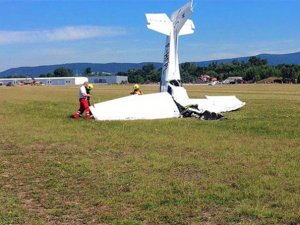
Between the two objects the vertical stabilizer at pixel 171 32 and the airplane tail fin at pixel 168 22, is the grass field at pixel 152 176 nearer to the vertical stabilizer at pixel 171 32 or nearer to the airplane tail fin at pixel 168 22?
the vertical stabilizer at pixel 171 32

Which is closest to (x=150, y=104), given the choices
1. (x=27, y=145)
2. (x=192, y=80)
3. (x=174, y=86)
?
(x=174, y=86)

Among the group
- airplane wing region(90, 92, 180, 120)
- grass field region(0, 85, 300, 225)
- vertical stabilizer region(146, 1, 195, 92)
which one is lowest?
grass field region(0, 85, 300, 225)

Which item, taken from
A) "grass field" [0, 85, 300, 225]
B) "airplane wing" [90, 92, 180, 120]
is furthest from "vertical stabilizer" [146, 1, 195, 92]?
"grass field" [0, 85, 300, 225]

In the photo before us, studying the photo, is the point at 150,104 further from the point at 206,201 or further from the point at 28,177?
the point at 206,201

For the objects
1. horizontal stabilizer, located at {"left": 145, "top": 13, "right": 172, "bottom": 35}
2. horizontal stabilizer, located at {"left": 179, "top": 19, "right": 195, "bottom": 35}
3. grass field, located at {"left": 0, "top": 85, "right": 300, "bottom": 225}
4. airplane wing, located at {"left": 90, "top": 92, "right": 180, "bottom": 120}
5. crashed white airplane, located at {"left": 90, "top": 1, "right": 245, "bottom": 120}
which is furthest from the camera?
horizontal stabilizer, located at {"left": 179, "top": 19, "right": 195, "bottom": 35}

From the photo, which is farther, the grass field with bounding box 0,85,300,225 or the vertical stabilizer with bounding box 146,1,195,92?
the vertical stabilizer with bounding box 146,1,195,92

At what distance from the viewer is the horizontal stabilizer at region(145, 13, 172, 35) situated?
73.3 feet

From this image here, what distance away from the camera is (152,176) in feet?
25.5

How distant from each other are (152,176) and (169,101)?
11.5m

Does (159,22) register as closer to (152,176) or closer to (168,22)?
(168,22)

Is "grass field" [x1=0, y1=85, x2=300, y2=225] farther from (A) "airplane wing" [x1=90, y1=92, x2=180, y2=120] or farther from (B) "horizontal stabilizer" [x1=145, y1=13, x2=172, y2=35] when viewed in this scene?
(B) "horizontal stabilizer" [x1=145, y1=13, x2=172, y2=35]

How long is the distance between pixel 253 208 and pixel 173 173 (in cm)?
250

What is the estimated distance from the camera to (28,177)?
26.4 feet

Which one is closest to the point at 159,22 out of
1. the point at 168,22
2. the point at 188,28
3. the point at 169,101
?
the point at 168,22
